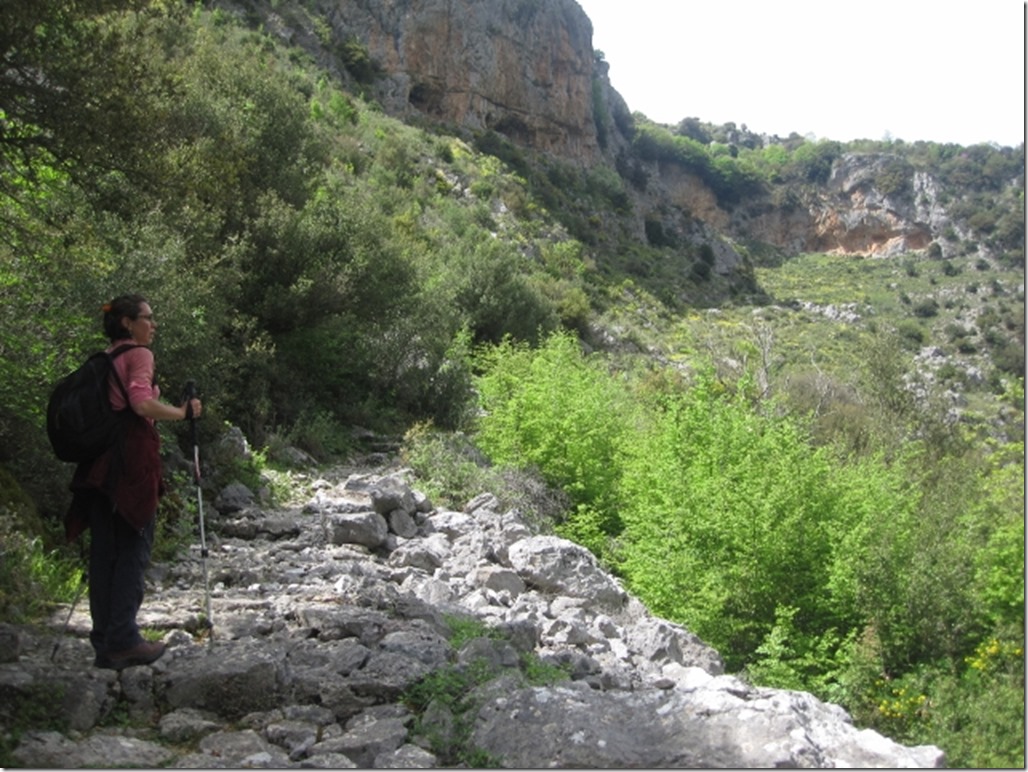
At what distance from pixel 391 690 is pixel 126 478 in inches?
70.5

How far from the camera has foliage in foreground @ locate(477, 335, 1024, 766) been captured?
5.13 m

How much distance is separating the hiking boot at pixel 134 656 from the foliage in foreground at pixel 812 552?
411cm

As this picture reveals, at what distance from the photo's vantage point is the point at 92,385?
14.2 feet

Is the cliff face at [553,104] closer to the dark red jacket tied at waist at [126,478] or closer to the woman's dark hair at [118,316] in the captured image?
the woman's dark hair at [118,316]

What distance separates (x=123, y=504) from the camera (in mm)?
4312

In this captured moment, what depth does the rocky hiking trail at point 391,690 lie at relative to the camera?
3.76 meters

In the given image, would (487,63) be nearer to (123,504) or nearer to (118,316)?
(118,316)

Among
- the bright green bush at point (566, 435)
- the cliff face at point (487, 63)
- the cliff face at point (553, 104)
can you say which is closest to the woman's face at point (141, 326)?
the bright green bush at point (566, 435)

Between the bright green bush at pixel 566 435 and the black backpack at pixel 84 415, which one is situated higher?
the black backpack at pixel 84 415

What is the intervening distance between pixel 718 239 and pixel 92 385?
228 ft

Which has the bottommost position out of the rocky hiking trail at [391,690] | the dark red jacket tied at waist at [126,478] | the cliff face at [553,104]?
the rocky hiking trail at [391,690]

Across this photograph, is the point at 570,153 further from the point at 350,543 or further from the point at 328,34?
the point at 350,543

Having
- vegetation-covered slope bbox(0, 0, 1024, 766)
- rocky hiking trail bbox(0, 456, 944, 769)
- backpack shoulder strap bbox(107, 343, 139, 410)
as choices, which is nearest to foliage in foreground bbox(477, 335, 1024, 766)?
vegetation-covered slope bbox(0, 0, 1024, 766)

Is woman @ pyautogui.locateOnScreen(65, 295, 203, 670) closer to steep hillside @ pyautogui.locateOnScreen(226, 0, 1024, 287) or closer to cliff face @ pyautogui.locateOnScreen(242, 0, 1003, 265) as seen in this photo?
steep hillside @ pyautogui.locateOnScreen(226, 0, 1024, 287)
